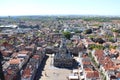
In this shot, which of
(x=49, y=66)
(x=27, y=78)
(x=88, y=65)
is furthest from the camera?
(x=49, y=66)

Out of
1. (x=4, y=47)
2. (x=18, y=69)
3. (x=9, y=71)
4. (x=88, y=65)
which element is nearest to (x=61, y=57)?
(x=88, y=65)

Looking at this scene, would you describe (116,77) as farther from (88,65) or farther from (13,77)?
(13,77)

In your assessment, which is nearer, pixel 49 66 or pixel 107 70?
pixel 107 70

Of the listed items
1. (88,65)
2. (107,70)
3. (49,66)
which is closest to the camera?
(107,70)

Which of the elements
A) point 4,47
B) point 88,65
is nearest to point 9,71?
point 88,65

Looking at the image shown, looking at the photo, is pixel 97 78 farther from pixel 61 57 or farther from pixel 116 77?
pixel 61 57

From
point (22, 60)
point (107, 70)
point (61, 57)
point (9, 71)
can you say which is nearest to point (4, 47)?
point (22, 60)

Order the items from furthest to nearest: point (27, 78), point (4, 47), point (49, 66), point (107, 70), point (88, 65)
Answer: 1. point (4, 47)
2. point (49, 66)
3. point (88, 65)
4. point (107, 70)
5. point (27, 78)

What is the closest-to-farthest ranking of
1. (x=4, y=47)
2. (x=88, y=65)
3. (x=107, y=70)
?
(x=107, y=70)
(x=88, y=65)
(x=4, y=47)

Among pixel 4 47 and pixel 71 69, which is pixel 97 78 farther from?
pixel 4 47
